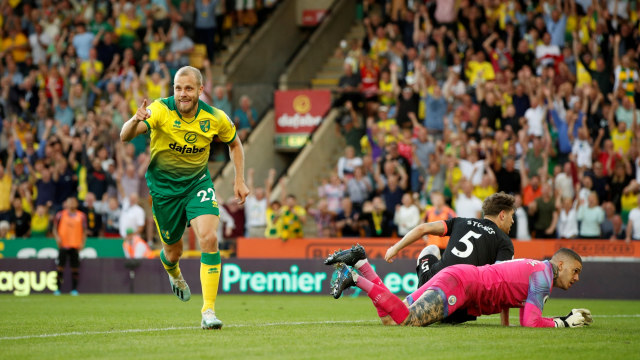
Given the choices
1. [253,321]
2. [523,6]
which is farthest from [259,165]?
[253,321]

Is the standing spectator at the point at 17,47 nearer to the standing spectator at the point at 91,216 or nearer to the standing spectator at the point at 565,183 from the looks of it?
the standing spectator at the point at 91,216

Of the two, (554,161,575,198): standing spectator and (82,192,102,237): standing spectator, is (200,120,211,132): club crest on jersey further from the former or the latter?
(82,192,102,237): standing spectator

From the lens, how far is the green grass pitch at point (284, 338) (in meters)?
8.28

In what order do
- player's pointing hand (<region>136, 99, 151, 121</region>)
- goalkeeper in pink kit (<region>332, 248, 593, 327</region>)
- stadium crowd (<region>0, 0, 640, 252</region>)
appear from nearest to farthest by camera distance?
player's pointing hand (<region>136, 99, 151, 121</region>) < goalkeeper in pink kit (<region>332, 248, 593, 327</region>) < stadium crowd (<region>0, 0, 640, 252</region>)

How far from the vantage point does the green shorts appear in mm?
10859

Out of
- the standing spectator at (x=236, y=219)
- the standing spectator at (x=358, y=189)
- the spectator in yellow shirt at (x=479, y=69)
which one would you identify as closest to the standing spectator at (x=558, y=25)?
the spectator in yellow shirt at (x=479, y=69)

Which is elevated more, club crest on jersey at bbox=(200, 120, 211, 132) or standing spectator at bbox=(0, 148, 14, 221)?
club crest on jersey at bbox=(200, 120, 211, 132)

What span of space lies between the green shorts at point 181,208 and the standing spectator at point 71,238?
10.8m

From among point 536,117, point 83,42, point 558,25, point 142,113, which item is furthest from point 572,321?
point 83,42

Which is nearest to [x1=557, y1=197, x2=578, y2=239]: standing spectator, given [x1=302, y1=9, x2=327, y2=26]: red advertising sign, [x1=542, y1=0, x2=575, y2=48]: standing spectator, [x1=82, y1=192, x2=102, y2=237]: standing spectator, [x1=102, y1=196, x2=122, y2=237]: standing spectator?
[x1=542, y1=0, x2=575, y2=48]: standing spectator

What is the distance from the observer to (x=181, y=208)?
11250mm

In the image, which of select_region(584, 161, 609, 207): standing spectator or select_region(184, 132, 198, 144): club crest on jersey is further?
select_region(584, 161, 609, 207): standing spectator

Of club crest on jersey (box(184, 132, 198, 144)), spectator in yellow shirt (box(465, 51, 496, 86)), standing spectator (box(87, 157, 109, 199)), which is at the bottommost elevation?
standing spectator (box(87, 157, 109, 199))

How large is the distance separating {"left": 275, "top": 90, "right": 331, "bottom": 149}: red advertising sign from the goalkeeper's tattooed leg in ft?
56.2
